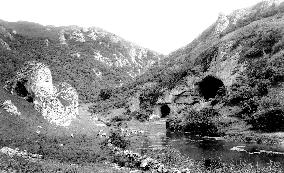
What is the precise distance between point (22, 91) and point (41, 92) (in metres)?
2.73

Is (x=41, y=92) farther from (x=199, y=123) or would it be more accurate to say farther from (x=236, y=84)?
(x=236, y=84)

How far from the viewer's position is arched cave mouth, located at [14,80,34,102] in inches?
1946

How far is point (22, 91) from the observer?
50.4 meters

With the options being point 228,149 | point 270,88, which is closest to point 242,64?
point 270,88

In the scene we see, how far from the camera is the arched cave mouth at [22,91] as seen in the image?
162ft

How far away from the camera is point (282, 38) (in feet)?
250

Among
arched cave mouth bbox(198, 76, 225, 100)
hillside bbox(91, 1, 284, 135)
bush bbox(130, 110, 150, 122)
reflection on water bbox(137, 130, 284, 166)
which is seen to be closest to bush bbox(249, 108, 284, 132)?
hillside bbox(91, 1, 284, 135)

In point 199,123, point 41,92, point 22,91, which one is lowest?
point 199,123

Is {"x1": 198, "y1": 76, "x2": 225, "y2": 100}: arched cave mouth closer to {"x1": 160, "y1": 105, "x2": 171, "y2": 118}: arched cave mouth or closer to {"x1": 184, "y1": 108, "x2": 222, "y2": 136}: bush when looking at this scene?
{"x1": 160, "y1": 105, "x2": 171, "y2": 118}: arched cave mouth

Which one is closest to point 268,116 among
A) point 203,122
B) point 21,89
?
point 203,122

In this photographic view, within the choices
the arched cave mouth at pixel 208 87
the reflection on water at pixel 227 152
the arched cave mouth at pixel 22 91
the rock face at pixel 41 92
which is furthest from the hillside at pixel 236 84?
the arched cave mouth at pixel 22 91

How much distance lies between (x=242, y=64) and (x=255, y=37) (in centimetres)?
1015

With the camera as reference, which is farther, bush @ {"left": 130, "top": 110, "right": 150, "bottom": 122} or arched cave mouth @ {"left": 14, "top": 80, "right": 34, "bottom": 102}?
bush @ {"left": 130, "top": 110, "right": 150, "bottom": 122}

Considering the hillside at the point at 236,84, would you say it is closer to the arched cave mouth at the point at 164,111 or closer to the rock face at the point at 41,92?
the arched cave mouth at the point at 164,111
